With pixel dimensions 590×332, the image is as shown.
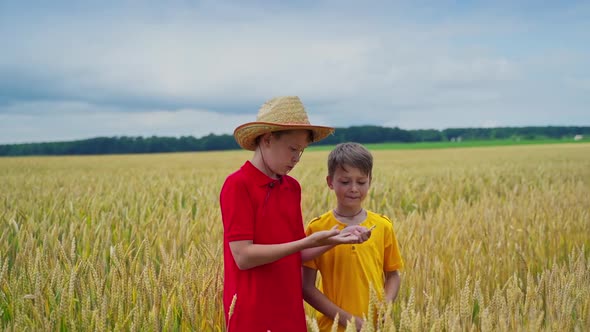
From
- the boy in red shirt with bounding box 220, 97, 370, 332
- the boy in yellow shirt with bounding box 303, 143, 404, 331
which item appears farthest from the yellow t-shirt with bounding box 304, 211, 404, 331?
Answer: the boy in red shirt with bounding box 220, 97, 370, 332

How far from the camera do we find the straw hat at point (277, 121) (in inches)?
70.4

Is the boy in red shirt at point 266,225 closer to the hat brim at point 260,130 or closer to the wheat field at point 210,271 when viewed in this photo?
the hat brim at point 260,130

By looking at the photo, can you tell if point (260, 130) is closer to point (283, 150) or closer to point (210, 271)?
point (283, 150)

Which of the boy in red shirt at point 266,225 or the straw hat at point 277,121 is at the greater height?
the straw hat at point 277,121

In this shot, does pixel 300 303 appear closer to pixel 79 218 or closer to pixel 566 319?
pixel 566 319

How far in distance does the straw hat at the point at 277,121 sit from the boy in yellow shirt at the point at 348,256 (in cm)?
16

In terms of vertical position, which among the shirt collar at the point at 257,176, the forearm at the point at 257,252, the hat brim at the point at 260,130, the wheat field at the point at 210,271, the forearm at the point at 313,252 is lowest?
the wheat field at the point at 210,271

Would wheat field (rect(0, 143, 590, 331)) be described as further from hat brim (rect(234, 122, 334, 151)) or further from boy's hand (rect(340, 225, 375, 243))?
hat brim (rect(234, 122, 334, 151))

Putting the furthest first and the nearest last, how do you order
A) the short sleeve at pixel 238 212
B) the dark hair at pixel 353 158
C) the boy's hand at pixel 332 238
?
the dark hair at pixel 353 158 < the short sleeve at pixel 238 212 < the boy's hand at pixel 332 238

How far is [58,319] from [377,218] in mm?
1218

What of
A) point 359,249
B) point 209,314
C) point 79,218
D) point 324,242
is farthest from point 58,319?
point 79,218

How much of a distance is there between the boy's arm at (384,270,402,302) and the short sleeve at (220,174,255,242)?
690 mm

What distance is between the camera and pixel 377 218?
6.84 ft

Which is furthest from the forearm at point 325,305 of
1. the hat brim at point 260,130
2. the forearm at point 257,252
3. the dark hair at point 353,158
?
the hat brim at point 260,130
